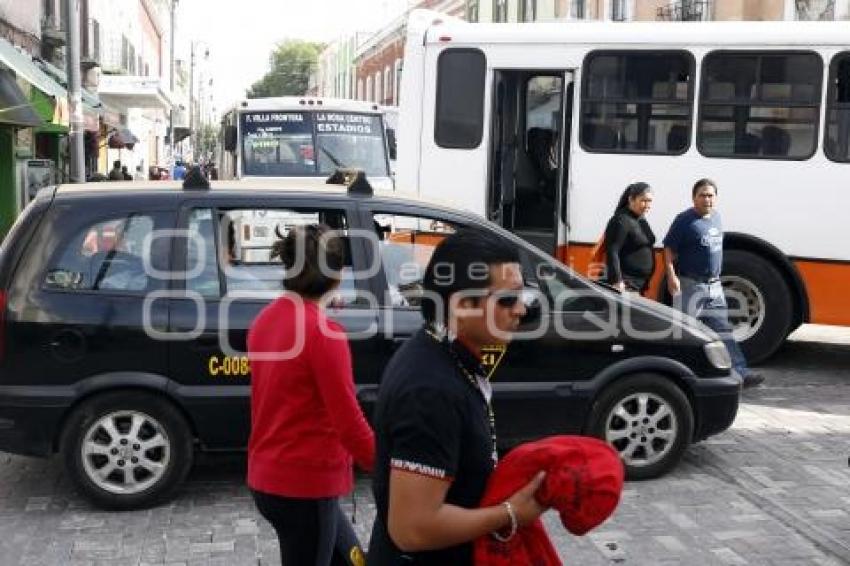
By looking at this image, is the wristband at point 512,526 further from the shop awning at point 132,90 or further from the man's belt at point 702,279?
the shop awning at point 132,90

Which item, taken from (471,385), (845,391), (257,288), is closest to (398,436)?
(471,385)

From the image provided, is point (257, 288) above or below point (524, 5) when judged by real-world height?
below

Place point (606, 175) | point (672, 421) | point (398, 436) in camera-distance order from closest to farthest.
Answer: point (398, 436) → point (672, 421) → point (606, 175)

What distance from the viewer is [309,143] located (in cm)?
1469

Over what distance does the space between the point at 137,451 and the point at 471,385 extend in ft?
11.1

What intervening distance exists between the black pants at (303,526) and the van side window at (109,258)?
2.26m

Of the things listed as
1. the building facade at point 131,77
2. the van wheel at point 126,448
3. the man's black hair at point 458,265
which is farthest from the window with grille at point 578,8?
the man's black hair at point 458,265

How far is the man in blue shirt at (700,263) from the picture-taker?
7.69m

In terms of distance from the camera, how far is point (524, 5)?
36594 mm

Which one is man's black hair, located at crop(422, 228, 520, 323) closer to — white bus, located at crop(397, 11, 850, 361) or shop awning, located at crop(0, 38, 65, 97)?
white bus, located at crop(397, 11, 850, 361)

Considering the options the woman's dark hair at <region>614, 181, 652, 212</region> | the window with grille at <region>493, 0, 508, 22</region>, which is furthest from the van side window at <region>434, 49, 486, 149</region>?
the window with grille at <region>493, 0, 508, 22</region>

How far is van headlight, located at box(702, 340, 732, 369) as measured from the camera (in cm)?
590

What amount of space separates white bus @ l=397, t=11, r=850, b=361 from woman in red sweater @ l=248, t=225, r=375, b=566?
20.2ft

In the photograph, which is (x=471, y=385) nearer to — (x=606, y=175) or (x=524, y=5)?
(x=606, y=175)
